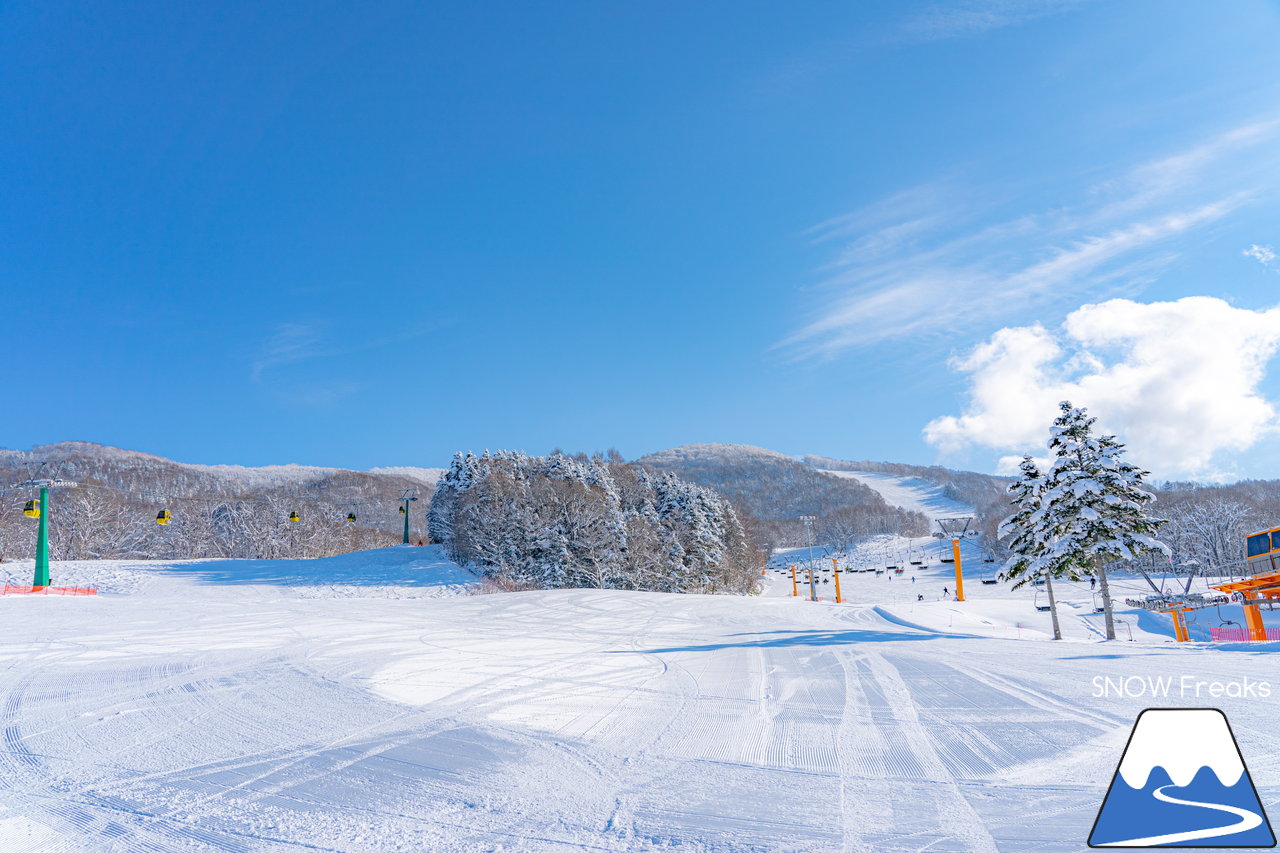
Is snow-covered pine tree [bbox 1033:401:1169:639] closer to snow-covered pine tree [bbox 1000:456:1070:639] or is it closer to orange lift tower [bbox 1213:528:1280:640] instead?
snow-covered pine tree [bbox 1000:456:1070:639]

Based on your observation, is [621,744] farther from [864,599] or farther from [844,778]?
[864,599]

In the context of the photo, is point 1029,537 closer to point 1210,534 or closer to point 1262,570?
point 1262,570

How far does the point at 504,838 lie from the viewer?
3914 millimetres

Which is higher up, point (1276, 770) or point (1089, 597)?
point (1276, 770)

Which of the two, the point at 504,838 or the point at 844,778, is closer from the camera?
the point at 504,838

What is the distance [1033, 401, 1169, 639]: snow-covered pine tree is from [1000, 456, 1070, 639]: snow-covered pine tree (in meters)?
0.51

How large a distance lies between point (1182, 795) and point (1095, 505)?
19.0 m

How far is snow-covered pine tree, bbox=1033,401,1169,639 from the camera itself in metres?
19.1

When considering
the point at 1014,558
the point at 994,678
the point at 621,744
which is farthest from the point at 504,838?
the point at 1014,558

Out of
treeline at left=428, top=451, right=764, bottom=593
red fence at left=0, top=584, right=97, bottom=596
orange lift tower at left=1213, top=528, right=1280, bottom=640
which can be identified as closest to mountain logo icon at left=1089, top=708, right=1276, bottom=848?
orange lift tower at left=1213, top=528, right=1280, bottom=640

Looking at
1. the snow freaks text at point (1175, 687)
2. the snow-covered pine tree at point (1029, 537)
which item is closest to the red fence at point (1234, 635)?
the snow-covered pine tree at point (1029, 537)

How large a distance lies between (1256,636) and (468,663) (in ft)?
72.1

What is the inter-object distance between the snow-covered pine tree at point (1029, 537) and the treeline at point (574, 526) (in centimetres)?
2480

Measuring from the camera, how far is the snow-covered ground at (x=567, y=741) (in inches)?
160
